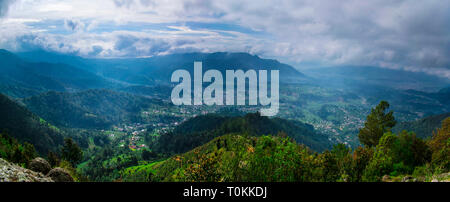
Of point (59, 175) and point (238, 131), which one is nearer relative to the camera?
point (59, 175)

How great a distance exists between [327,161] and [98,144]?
162 m

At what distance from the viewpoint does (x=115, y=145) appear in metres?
136

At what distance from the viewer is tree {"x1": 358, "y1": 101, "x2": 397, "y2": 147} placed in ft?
93.4

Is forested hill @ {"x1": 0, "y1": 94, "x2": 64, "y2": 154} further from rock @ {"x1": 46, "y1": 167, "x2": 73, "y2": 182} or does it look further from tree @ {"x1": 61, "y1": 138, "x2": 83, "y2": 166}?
rock @ {"x1": 46, "y1": 167, "x2": 73, "y2": 182}

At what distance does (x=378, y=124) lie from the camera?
95.0 ft

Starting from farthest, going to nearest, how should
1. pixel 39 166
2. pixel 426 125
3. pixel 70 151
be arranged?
pixel 426 125
pixel 70 151
pixel 39 166

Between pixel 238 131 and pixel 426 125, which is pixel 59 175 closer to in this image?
pixel 238 131

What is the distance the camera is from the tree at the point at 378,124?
93.4 feet

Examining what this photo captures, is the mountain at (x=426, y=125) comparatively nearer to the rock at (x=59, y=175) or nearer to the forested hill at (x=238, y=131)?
the forested hill at (x=238, y=131)

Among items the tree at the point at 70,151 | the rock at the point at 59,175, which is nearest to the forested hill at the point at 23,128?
the tree at the point at 70,151

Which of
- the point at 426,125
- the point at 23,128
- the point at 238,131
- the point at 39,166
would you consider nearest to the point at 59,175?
the point at 39,166

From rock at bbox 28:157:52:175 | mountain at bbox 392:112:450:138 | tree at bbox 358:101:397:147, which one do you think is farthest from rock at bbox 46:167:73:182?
mountain at bbox 392:112:450:138
